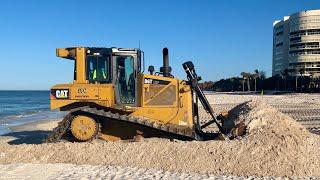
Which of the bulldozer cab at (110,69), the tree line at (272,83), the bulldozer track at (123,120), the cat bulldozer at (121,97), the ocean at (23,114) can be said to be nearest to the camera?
the bulldozer track at (123,120)

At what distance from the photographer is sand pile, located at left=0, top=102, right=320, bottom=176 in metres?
10.8

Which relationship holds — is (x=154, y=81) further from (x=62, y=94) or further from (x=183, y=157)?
(x=183, y=157)

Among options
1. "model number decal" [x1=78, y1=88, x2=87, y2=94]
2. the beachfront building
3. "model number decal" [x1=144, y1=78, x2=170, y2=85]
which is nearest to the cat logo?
"model number decal" [x1=78, y1=88, x2=87, y2=94]

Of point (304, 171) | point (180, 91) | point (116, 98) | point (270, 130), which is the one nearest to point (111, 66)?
point (116, 98)

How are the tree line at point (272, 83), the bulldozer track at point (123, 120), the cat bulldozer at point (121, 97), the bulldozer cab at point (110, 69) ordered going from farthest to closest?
the tree line at point (272, 83), the bulldozer cab at point (110, 69), the cat bulldozer at point (121, 97), the bulldozer track at point (123, 120)

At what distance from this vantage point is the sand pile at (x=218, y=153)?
10812mm

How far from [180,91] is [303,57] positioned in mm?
124696

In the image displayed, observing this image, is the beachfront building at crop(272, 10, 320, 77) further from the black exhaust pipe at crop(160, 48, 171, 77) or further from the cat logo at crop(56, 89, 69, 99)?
the cat logo at crop(56, 89, 69, 99)

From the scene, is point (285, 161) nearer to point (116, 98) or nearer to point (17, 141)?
point (116, 98)

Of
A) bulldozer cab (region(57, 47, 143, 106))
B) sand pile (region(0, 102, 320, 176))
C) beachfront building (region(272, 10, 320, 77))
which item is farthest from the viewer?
beachfront building (region(272, 10, 320, 77))

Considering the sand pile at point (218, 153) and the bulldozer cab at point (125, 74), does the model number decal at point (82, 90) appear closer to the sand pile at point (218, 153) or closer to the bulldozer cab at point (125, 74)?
the bulldozer cab at point (125, 74)

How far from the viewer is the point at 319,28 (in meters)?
132

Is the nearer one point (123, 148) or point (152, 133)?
point (123, 148)

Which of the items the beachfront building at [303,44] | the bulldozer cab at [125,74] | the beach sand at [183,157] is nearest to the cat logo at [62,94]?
the bulldozer cab at [125,74]
